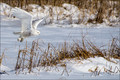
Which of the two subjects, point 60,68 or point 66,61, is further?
point 66,61

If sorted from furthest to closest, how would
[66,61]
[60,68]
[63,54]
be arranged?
[63,54] < [66,61] < [60,68]

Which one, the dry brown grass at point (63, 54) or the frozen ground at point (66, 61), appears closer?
the frozen ground at point (66, 61)

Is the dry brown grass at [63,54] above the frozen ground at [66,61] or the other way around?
above

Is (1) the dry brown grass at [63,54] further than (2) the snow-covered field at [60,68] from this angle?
Yes

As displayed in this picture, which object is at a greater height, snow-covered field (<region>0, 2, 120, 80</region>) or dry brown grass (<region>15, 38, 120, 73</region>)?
dry brown grass (<region>15, 38, 120, 73</region>)

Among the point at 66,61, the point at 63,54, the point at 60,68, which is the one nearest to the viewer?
the point at 60,68

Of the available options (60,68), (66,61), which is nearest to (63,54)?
(66,61)

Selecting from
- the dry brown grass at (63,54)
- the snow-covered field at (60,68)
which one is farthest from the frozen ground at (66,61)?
the dry brown grass at (63,54)

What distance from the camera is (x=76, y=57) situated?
11.5 feet

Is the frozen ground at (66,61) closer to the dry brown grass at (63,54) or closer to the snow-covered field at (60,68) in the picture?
the snow-covered field at (60,68)

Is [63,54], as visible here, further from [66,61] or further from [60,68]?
[60,68]

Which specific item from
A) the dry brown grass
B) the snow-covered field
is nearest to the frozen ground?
the snow-covered field

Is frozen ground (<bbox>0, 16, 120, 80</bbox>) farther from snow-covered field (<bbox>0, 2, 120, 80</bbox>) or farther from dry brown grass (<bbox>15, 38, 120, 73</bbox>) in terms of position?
dry brown grass (<bbox>15, 38, 120, 73</bbox>)

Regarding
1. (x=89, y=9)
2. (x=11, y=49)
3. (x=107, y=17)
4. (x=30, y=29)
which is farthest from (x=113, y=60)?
(x=89, y=9)
